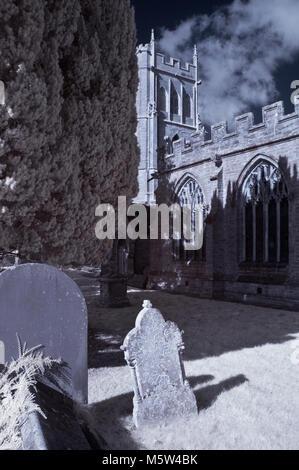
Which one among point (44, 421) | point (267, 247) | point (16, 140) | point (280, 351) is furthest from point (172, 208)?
point (44, 421)

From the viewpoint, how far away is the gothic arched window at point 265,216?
12.6 metres

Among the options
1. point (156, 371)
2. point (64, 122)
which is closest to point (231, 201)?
point (64, 122)

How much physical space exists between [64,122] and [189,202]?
11.1 m

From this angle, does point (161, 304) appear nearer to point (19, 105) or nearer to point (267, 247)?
point (267, 247)

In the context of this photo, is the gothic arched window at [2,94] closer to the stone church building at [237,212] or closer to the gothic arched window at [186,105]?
the stone church building at [237,212]

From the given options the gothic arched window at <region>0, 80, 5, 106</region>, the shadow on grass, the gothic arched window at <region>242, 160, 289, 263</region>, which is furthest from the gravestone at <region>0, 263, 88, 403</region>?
the gothic arched window at <region>242, 160, 289, 263</region>

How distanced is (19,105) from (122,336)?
17.3 feet

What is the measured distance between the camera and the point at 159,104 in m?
34.6

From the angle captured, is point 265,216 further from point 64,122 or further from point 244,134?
point 64,122

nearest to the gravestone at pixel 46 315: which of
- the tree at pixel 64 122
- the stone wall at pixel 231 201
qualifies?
the tree at pixel 64 122

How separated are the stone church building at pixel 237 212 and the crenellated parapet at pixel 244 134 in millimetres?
36

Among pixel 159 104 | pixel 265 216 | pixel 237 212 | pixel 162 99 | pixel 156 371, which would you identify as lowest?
pixel 156 371

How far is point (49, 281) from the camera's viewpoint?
14.4 feet

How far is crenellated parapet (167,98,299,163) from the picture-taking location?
39.5 feet
